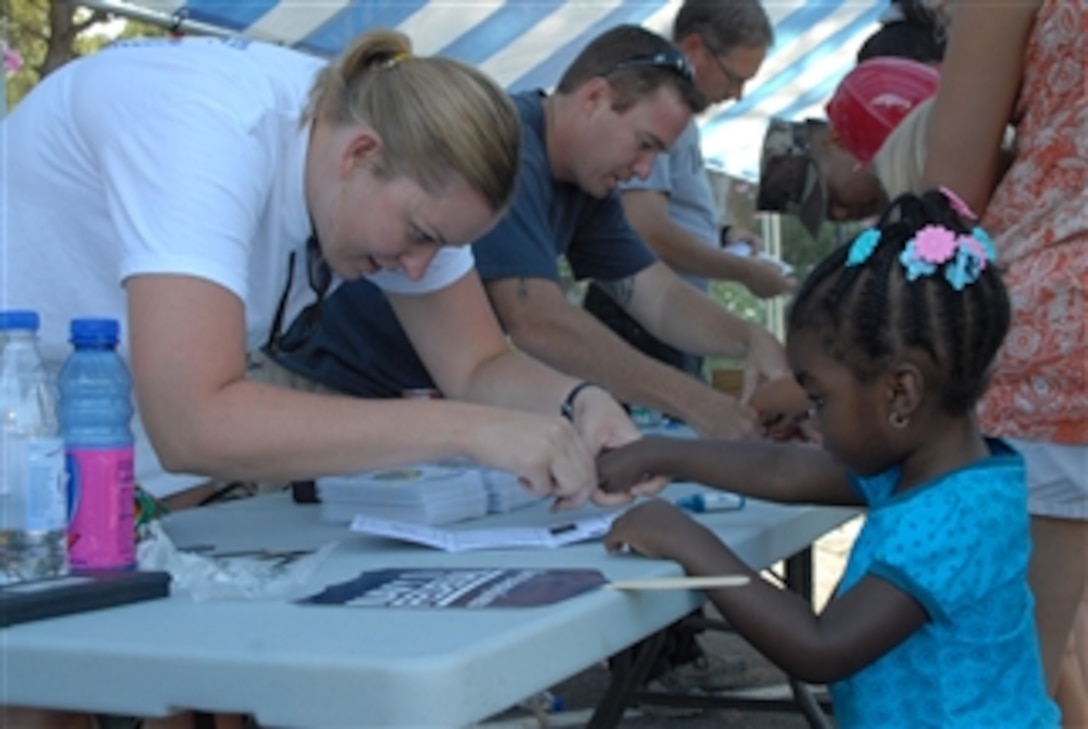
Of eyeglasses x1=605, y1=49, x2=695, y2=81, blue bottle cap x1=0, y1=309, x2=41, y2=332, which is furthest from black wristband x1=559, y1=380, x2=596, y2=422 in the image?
eyeglasses x1=605, y1=49, x2=695, y2=81

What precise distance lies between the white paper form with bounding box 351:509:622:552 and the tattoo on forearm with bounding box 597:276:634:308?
1637 millimetres

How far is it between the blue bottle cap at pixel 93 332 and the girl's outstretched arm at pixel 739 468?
0.76 metres

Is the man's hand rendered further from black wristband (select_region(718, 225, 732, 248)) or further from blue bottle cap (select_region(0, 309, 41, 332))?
blue bottle cap (select_region(0, 309, 41, 332))

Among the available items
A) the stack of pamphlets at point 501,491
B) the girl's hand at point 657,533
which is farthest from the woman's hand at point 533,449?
the stack of pamphlets at point 501,491

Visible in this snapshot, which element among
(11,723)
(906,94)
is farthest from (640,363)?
(11,723)

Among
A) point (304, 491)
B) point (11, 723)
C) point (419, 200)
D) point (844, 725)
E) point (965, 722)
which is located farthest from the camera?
point (304, 491)

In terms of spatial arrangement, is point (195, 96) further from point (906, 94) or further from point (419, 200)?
point (906, 94)

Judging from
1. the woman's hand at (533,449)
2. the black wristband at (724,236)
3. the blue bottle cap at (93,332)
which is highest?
the blue bottle cap at (93,332)

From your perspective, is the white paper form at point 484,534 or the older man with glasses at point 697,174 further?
the older man with glasses at point 697,174

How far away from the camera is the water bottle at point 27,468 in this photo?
1224 millimetres

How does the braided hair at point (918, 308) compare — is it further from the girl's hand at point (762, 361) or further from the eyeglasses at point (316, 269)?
the girl's hand at point (762, 361)

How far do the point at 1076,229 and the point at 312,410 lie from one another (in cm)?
101

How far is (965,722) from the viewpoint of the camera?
1461 millimetres

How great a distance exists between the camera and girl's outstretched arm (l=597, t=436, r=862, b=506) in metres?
1.89
